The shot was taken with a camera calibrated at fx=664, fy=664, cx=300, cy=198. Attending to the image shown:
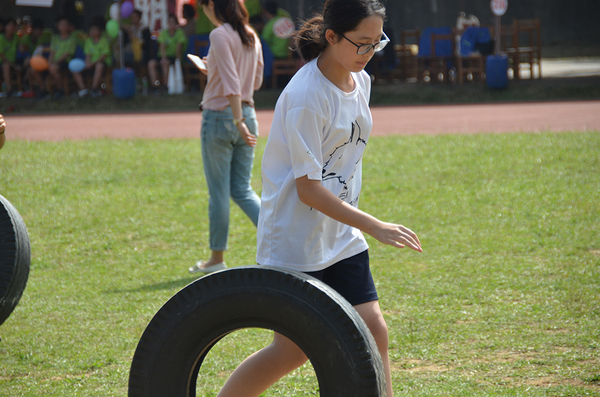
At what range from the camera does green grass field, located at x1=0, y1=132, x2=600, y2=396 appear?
3193mm

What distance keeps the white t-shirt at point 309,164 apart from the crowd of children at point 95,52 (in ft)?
48.0

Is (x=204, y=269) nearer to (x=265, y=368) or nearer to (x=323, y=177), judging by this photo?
(x=265, y=368)

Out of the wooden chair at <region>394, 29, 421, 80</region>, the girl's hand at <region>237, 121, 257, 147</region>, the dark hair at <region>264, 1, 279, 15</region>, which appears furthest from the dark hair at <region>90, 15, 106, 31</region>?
the girl's hand at <region>237, 121, 257, 147</region>

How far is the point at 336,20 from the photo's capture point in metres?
2.27

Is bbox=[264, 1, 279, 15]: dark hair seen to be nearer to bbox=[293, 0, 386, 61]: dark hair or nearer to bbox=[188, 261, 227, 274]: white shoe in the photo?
bbox=[188, 261, 227, 274]: white shoe

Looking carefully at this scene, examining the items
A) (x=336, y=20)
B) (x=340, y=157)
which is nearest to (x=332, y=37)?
(x=336, y=20)

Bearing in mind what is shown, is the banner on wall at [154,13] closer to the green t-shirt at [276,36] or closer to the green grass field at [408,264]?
the green t-shirt at [276,36]

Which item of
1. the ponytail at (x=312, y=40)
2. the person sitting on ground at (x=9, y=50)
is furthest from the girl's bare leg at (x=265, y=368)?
the person sitting on ground at (x=9, y=50)

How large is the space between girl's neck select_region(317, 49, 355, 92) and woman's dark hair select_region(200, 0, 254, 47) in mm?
2322

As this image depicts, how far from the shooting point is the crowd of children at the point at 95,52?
1698cm

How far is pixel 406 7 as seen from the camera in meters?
25.9

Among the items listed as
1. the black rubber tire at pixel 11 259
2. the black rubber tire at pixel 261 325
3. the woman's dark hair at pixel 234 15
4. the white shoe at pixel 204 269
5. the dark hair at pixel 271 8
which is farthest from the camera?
the dark hair at pixel 271 8

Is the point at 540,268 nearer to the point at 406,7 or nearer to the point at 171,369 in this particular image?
the point at 171,369

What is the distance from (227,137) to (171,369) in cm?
267
